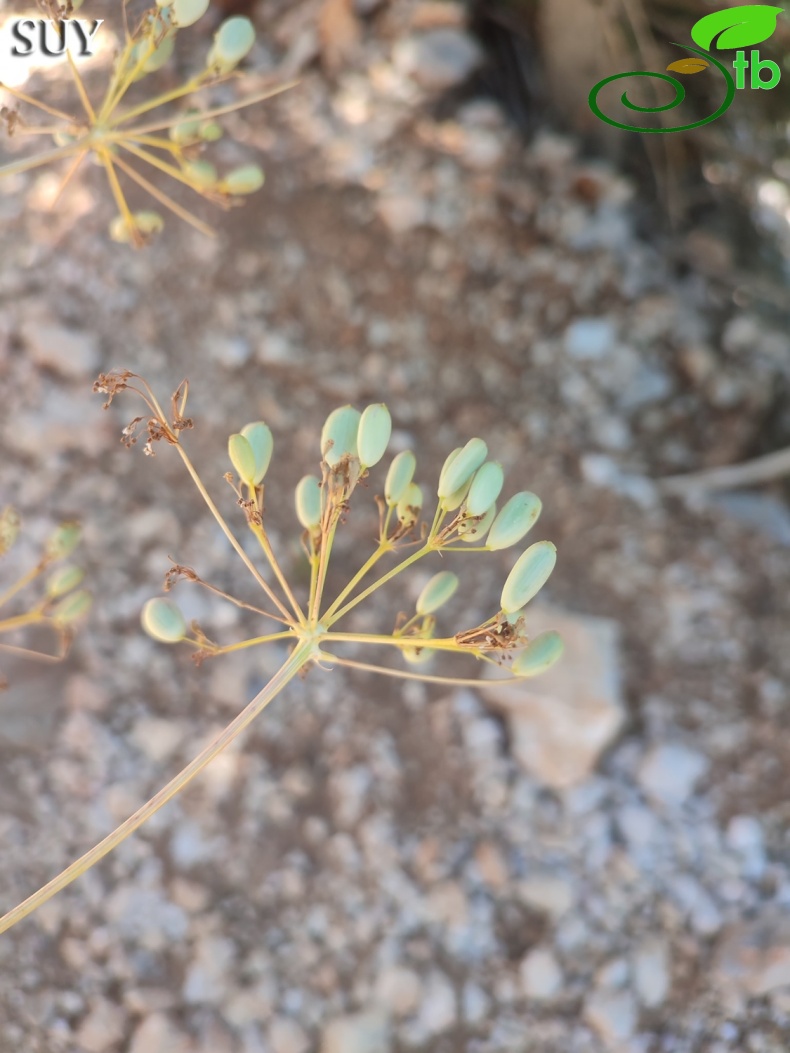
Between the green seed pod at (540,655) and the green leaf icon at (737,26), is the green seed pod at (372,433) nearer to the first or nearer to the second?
the green seed pod at (540,655)

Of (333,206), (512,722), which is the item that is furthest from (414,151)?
(512,722)

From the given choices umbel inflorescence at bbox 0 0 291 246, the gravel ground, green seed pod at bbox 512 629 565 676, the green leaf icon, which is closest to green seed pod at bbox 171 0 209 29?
umbel inflorescence at bbox 0 0 291 246

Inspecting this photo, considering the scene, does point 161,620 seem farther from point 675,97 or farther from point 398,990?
point 675,97

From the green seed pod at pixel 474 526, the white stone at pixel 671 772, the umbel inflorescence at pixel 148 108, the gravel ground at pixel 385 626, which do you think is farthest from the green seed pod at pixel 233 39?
the white stone at pixel 671 772

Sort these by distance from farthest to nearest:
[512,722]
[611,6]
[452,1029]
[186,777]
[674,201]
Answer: [674,201] → [611,6] → [512,722] → [452,1029] → [186,777]

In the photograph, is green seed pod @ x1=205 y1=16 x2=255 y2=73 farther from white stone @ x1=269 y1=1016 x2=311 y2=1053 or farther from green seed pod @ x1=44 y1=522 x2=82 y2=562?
white stone @ x1=269 y1=1016 x2=311 y2=1053

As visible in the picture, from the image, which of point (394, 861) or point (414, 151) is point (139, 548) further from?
A: point (414, 151)
